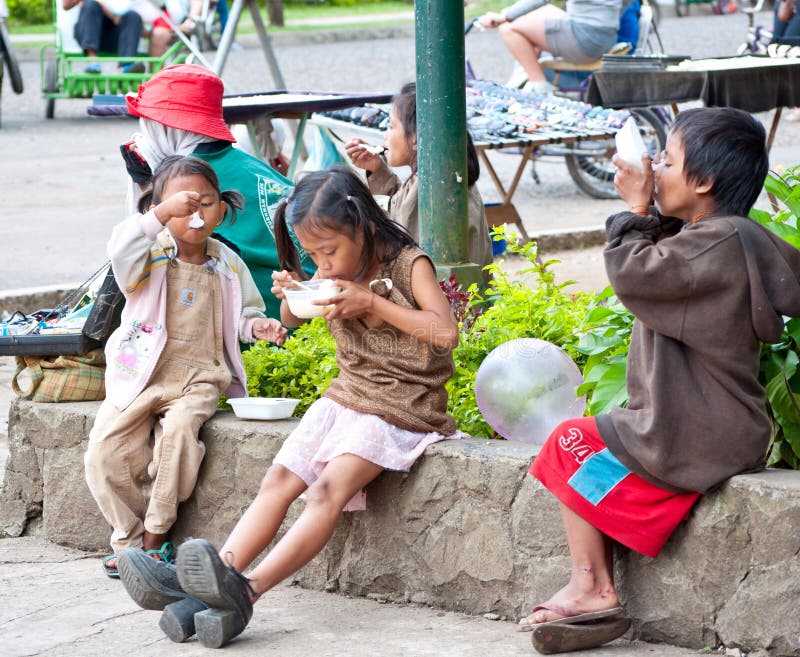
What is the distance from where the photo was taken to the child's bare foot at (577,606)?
2.86 m

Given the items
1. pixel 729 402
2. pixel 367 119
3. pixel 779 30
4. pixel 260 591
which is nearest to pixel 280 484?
pixel 260 591

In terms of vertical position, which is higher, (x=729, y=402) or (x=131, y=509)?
(x=729, y=402)

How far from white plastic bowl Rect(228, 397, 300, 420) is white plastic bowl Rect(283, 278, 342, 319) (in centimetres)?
47

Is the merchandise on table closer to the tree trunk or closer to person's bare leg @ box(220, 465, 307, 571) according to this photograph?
person's bare leg @ box(220, 465, 307, 571)

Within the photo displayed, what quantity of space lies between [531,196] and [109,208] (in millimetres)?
3135

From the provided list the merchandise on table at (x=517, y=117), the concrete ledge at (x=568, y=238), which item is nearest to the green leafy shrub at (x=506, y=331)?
the merchandise on table at (x=517, y=117)

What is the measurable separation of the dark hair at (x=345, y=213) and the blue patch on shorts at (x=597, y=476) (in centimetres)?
77

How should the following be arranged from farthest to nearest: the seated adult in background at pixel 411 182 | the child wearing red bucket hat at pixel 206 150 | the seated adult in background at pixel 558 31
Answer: the seated adult in background at pixel 558 31, the seated adult in background at pixel 411 182, the child wearing red bucket hat at pixel 206 150

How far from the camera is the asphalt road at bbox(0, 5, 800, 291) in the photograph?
7.98 meters

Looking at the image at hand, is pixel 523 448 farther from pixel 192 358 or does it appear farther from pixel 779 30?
pixel 779 30

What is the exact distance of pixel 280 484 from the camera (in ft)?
10.5

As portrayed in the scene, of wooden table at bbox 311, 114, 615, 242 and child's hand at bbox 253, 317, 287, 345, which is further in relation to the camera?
wooden table at bbox 311, 114, 615, 242

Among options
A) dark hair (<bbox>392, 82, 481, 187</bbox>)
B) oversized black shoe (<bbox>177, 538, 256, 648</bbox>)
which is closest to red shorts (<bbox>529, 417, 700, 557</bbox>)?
oversized black shoe (<bbox>177, 538, 256, 648</bbox>)

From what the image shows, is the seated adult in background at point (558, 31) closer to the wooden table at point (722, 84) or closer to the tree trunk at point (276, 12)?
the wooden table at point (722, 84)
